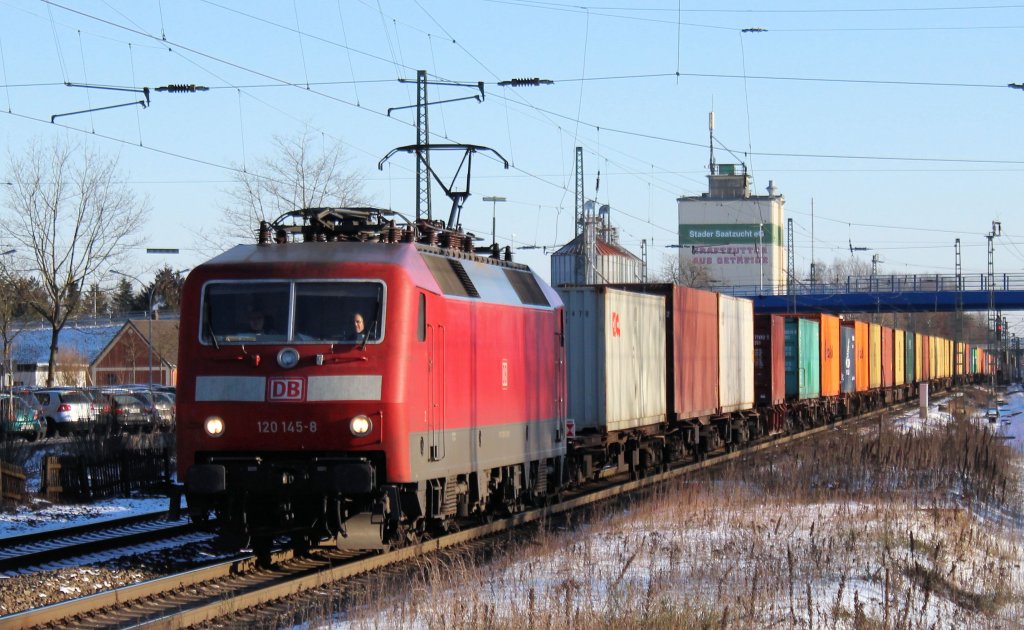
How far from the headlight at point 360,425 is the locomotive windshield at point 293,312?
750mm

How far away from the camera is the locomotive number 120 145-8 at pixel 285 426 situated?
1244 centimetres

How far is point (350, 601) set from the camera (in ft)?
36.1

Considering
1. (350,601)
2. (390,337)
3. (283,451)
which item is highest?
(390,337)

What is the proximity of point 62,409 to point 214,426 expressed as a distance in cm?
2894

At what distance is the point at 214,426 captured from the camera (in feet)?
41.4

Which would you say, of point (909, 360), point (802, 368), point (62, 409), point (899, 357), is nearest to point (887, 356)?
point (899, 357)

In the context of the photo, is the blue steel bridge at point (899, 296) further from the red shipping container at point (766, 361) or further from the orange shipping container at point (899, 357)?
the red shipping container at point (766, 361)

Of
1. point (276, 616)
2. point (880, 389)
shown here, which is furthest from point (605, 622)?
point (880, 389)

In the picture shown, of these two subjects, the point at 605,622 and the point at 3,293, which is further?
the point at 3,293

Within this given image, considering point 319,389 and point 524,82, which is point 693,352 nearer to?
point 524,82

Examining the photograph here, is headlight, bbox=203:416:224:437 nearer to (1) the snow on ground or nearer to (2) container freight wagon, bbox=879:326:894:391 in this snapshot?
(1) the snow on ground

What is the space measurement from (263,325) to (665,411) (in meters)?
13.7

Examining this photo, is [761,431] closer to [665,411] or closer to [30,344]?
[665,411]

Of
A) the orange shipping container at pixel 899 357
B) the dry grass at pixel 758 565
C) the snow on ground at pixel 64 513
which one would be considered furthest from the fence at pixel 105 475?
the orange shipping container at pixel 899 357
